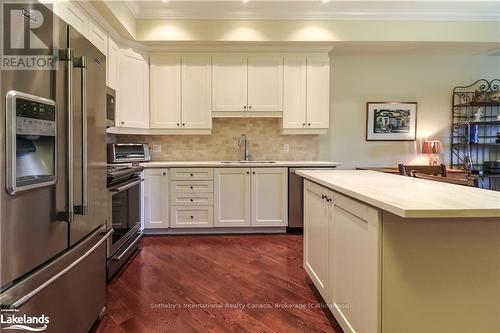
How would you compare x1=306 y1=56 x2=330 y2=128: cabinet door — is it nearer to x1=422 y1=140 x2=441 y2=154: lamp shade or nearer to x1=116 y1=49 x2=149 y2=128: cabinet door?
x1=422 y1=140 x2=441 y2=154: lamp shade

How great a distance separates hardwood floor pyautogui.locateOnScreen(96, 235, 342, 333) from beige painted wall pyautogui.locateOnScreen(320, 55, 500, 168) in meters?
1.94

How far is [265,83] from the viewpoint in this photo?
3.61 m

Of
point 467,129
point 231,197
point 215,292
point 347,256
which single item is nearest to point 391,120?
point 467,129

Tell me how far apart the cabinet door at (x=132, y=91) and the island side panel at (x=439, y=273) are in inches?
122

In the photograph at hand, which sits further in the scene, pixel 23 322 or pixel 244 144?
pixel 244 144

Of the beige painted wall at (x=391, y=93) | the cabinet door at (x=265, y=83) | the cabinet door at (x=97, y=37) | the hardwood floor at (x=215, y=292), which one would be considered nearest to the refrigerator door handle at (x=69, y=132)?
the hardwood floor at (x=215, y=292)

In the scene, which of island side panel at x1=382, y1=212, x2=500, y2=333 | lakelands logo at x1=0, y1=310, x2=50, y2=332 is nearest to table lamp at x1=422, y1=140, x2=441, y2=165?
island side panel at x1=382, y1=212, x2=500, y2=333

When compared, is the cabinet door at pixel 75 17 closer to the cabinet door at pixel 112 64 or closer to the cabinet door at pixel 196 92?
the cabinet door at pixel 112 64

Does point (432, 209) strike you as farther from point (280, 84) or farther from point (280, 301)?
point (280, 84)

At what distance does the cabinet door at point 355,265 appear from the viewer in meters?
1.15

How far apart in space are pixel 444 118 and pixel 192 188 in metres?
3.88

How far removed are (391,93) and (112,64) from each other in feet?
12.6

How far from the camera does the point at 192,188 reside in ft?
11.1

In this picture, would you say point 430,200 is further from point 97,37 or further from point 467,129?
point 467,129
